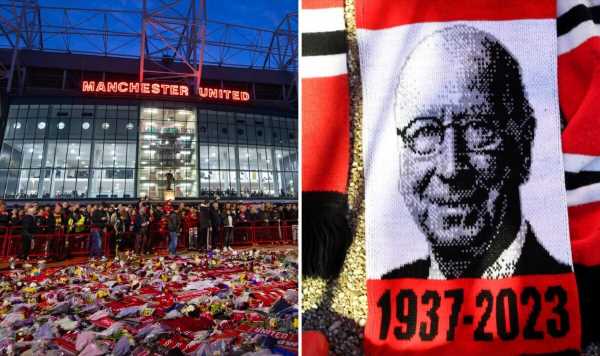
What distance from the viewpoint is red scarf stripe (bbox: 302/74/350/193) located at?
99cm

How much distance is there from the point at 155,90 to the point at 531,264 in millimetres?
16623

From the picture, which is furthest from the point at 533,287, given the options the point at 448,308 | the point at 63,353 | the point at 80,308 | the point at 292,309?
the point at 80,308

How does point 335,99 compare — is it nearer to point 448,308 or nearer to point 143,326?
point 448,308

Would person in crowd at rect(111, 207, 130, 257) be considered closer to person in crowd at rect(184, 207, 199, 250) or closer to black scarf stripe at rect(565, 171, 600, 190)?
person in crowd at rect(184, 207, 199, 250)

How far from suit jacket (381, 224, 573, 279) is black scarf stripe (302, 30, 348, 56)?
23.6 inches

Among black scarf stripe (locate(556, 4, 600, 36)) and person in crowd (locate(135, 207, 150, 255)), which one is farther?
person in crowd (locate(135, 207, 150, 255))

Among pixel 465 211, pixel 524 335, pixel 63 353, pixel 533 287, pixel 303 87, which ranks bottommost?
pixel 63 353

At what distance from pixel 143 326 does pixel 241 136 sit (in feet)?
49.6

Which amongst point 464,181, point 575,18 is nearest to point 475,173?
point 464,181

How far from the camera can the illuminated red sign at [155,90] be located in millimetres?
15232

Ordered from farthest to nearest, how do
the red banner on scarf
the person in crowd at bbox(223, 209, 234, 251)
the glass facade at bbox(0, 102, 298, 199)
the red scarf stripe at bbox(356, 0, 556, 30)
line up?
the glass facade at bbox(0, 102, 298, 199) → the person in crowd at bbox(223, 209, 234, 251) → the red scarf stripe at bbox(356, 0, 556, 30) → the red banner on scarf

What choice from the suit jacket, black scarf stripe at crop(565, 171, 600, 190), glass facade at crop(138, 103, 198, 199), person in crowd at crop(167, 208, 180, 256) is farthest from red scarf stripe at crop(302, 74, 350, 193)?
glass facade at crop(138, 103, 198, 199)

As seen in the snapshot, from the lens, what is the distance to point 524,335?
35.6 inches

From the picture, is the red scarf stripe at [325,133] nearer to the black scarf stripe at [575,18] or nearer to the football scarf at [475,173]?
the football scarf at [475,173]
